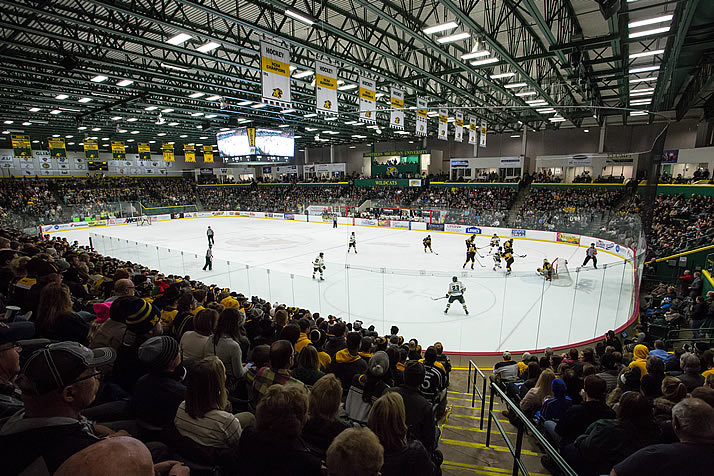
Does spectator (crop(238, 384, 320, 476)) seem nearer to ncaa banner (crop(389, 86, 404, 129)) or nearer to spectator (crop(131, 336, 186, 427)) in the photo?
spectator (crop(131, 336, 186, 427))

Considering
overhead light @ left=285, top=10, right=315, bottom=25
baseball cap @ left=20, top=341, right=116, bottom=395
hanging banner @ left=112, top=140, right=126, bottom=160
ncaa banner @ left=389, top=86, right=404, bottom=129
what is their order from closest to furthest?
baseball cap @ left=20, top=341, right=116, bottom=395, overhead light @ left=285, top=10, right=315, bottom=25, ncaa banner @ left=389, top=86, right=404, bottom=129, hanging banner @ left=112, top=140, right=126, bottom=160

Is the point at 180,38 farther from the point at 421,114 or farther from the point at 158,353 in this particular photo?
the point at 158,353

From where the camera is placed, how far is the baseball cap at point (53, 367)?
1440 mm

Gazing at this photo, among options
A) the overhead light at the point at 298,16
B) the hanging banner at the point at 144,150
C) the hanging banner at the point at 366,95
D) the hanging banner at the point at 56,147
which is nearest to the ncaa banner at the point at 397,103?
the hanging banner at the point at 366,95

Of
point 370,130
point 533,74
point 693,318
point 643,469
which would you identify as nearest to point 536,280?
point 693,318

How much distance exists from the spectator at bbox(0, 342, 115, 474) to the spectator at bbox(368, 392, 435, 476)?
4.53ft

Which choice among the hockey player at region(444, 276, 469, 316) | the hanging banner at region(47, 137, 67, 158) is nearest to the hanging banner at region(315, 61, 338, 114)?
the hockey player at region(444, 276, 469, 316)

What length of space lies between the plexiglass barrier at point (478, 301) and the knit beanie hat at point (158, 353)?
796 centimetres

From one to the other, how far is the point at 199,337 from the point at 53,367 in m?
2.20

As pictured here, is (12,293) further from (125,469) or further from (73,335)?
(125,469)

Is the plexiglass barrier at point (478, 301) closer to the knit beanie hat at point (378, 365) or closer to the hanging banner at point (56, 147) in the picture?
the knit beanie hat at point (378, 365)

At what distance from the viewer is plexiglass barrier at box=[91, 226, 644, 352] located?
9727 mm

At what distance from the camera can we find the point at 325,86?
12.1m

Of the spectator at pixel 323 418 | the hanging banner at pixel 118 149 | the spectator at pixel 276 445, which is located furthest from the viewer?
the hanging banner at pixel 118 149
